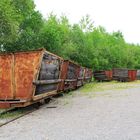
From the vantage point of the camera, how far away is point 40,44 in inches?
1179

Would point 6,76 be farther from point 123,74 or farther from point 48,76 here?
point 123,74

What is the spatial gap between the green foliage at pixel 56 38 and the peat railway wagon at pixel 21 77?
588 centimetres

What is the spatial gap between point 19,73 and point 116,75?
38269mm

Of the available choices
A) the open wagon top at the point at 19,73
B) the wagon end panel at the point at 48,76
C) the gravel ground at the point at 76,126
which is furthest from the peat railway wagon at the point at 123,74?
the gravel ground at the point at 76,126

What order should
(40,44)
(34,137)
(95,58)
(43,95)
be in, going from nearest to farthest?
(34,137) → (43,95) → (40,44) → (95,58)

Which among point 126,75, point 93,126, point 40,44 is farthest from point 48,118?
point 126,75

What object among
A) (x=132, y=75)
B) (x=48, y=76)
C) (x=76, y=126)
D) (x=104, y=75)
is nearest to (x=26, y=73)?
(x=48, y=76)

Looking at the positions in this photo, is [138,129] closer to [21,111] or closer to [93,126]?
[93,126]

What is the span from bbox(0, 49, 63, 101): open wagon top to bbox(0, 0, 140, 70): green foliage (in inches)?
230

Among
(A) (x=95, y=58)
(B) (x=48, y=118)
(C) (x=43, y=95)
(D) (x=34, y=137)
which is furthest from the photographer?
(A) (x=95, y=58)

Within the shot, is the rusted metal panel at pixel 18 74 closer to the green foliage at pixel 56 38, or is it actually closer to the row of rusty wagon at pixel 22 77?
the row of rusty wagon at pixel 22 77

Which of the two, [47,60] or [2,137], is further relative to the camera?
[47,60]

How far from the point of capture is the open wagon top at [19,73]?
43.0 ft

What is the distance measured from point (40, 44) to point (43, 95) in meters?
15.7
